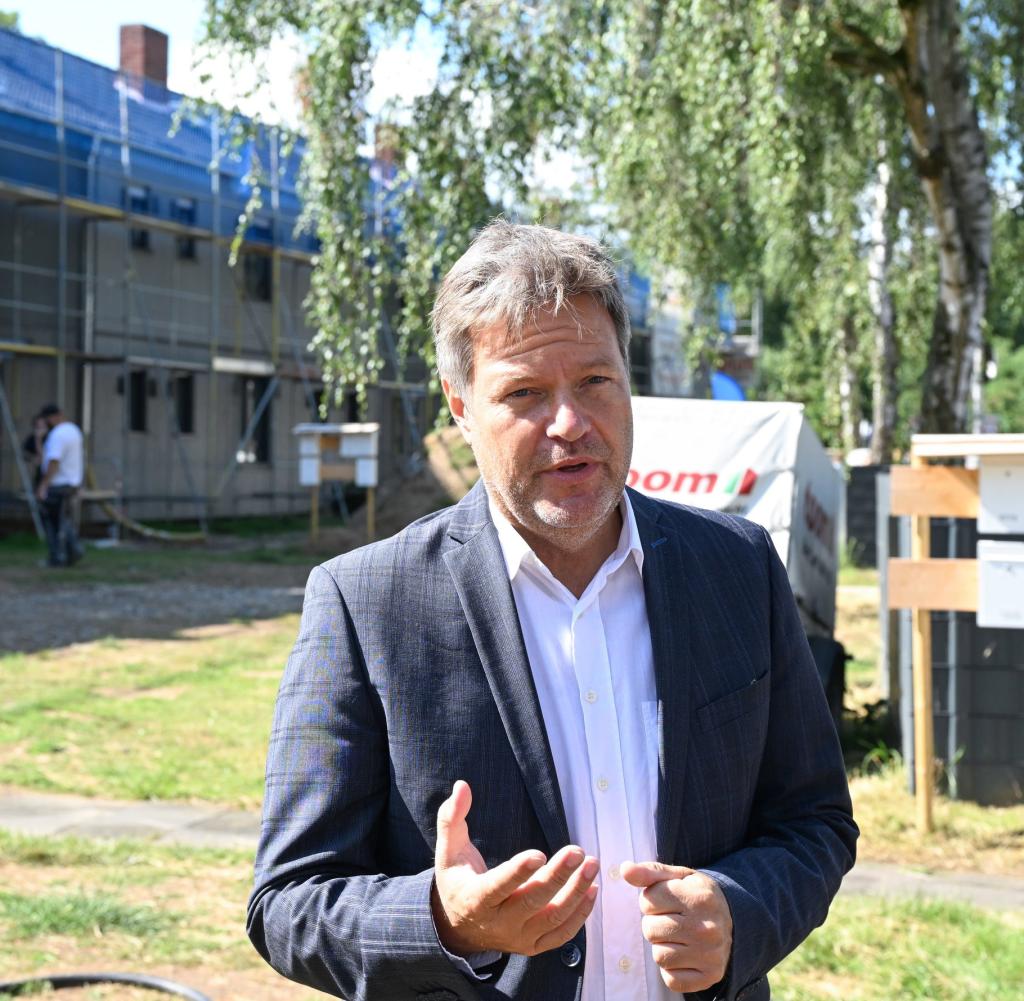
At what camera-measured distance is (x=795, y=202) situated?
480 inches

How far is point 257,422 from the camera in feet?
98.7

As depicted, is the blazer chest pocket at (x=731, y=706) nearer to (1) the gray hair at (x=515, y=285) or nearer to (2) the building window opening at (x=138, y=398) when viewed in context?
(1) the gray hair at (x=515, y=285)

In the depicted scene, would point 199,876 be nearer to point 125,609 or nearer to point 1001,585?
point 1001,585

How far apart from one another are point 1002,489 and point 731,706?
432 cm

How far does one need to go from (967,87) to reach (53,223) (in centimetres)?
1864

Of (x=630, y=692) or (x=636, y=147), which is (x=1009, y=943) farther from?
(x=636, y=147)

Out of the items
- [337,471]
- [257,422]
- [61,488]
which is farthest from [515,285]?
[257,422]

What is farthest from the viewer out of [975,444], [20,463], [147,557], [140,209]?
[140,209]

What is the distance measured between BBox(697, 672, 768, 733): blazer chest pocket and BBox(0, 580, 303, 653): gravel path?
10.3 metres

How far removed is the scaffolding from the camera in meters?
23.9

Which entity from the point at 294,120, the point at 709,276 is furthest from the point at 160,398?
the point at 294,120

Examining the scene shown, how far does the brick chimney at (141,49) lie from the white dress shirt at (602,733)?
32.1 meters

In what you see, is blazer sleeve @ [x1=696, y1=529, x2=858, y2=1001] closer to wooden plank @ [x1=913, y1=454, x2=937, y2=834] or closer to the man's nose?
the man's nose

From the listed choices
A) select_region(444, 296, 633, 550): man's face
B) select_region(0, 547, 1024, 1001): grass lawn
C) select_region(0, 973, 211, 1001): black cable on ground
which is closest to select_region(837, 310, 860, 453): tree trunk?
select_region(0, 547, 1024, 1001): grass lawn
